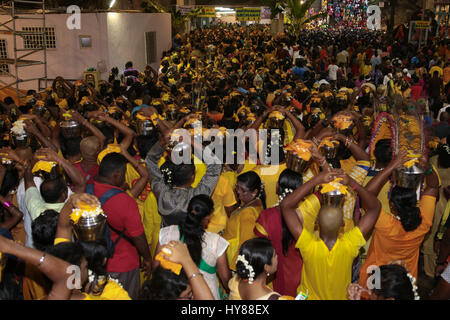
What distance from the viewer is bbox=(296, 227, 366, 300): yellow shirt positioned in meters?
2.92

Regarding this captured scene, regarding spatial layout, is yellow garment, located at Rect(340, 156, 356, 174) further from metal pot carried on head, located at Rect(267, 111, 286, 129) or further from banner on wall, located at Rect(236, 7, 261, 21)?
banner on wall, located at Rect(236, 7, 261, 21)

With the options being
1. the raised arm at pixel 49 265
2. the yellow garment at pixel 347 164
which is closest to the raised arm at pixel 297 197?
the raised arm at pixel 49 265

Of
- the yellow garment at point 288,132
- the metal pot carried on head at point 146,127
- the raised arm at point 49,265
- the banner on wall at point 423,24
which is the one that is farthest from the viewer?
the banner on wall at point 423,24

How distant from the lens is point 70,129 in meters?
4.89

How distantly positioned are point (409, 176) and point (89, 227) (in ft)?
7.47

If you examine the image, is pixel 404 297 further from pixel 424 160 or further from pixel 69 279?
pixel 69 279

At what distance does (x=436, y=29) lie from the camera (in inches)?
1002

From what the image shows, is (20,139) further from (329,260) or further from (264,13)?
(264,13)

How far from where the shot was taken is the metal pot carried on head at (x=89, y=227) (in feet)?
9.09

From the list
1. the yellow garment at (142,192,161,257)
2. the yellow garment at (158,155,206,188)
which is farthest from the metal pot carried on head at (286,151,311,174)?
the yellow garment at (142,192,161,257)

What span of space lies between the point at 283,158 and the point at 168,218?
4.50ft

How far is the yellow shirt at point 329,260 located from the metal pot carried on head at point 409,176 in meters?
0.63

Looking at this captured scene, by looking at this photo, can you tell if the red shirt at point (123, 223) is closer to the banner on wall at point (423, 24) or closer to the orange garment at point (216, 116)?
the orange garment at point (216, 116)

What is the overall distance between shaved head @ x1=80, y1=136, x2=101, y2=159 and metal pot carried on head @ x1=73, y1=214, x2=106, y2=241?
1.61m
